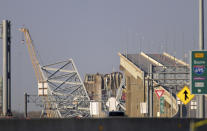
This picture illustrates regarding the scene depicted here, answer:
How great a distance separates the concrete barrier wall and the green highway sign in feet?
12.0

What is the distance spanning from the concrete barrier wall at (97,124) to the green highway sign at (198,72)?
3655 millimetres

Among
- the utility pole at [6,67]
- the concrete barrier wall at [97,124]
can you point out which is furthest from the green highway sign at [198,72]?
the utility pole at [6,67]

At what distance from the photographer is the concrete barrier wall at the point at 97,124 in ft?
66.9

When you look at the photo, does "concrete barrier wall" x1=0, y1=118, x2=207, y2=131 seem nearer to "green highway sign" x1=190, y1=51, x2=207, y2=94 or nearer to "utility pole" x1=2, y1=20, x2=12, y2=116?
"green highway sign" x1=190, y1=51, x2=207, y2=94

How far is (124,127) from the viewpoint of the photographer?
22.9 meters

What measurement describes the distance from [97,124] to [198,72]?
25.4 feet

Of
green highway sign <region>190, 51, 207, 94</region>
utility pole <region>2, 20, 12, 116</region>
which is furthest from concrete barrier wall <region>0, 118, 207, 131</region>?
utility pole <region>2, 20, 12, 116</region>

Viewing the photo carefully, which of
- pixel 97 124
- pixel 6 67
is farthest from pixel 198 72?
pixel 6 67

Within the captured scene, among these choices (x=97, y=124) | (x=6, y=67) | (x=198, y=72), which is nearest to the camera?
(x=97, y=124)

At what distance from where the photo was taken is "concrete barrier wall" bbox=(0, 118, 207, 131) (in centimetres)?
2039

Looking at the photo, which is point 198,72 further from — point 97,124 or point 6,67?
point 6,67

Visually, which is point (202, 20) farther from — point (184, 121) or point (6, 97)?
point (6, 97)

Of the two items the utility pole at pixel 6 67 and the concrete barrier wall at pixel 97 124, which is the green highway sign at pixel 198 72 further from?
the utility pole at pixel 6 67

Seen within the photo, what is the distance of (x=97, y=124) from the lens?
2220cm
